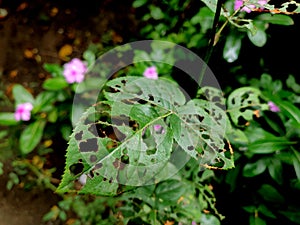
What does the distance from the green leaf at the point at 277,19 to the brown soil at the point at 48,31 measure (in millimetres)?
1155

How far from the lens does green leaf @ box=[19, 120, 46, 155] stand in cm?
168

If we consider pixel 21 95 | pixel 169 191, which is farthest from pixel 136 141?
pixel 21 95

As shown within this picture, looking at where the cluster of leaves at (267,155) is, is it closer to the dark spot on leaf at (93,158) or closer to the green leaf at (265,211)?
the green leaf at (265,211)

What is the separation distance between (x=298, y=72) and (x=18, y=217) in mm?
1573

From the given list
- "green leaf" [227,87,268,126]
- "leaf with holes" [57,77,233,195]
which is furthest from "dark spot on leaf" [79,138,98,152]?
"green leaf" [227,87,268,126]

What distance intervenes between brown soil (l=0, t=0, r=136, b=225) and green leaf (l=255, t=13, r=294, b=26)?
45.5 inches

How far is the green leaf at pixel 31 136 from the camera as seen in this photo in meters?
1.68

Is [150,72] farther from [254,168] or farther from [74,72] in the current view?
[254,168]

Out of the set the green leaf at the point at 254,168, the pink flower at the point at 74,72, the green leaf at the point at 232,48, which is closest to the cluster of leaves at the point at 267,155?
the green leaf at the point at 254,168

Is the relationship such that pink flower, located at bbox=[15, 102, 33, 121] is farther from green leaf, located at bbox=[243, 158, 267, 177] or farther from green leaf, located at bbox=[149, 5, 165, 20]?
green leaf, located at bbox=[243, 158, 267, 177]

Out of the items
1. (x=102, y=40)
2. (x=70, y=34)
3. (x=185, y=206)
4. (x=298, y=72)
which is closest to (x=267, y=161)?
(x=185, y=206)

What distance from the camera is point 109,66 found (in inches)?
86.9

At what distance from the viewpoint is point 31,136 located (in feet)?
5.63

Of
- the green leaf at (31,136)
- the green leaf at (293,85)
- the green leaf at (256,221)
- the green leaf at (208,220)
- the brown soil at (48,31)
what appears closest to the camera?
the green leaf at (208,220)
